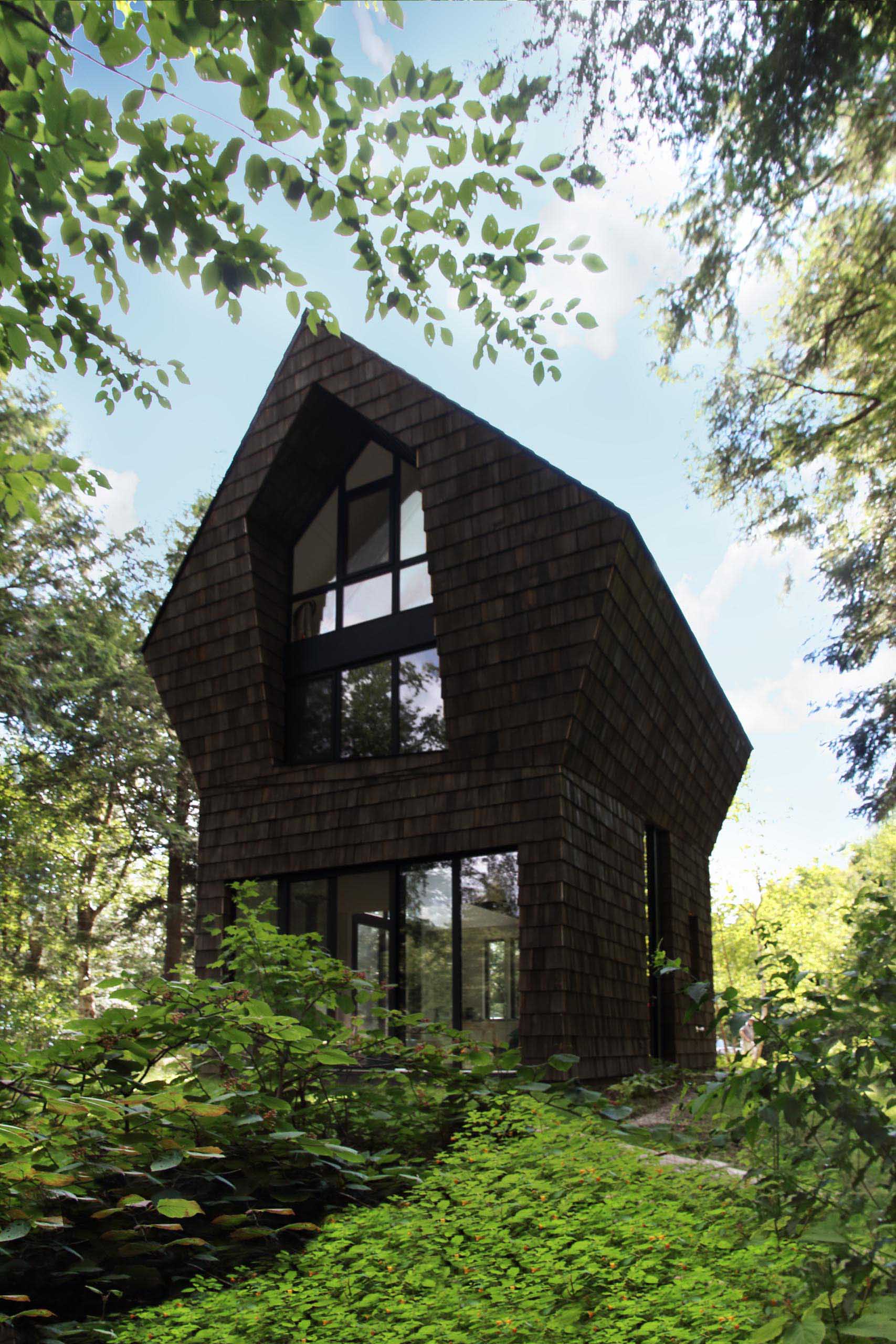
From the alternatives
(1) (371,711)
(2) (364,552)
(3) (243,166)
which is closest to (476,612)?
(1) (371,711)

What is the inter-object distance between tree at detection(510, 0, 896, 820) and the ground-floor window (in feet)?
30.0

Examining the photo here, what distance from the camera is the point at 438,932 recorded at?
9781mm

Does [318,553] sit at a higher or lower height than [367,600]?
higher

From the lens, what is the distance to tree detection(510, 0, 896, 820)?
11406mm

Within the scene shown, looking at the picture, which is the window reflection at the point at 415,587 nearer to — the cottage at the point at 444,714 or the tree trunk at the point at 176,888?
the cottage at the point at 444,714

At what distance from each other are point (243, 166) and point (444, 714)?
20.4 feet

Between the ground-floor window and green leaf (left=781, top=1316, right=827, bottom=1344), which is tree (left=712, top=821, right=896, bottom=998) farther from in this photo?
green leaf (left=781, top=1316, right=827, bottom=1344)

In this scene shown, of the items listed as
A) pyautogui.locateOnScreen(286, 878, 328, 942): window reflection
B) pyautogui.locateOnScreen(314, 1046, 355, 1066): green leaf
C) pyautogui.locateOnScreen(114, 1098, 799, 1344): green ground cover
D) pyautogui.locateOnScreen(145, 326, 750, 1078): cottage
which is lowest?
pyautogui.locateOnScreen(114, 1098, 799, 1344): green ground cover

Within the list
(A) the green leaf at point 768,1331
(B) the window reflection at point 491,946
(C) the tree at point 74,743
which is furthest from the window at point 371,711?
(C) the tree at point 74,743

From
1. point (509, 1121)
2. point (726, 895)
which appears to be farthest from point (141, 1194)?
point (726, 895)

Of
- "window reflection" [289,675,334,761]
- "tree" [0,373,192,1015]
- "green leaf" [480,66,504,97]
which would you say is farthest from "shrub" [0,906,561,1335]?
"tree" [0,373,192,1015]

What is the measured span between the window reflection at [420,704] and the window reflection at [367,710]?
0.20 m

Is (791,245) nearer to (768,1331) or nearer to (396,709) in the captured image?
(396,709)

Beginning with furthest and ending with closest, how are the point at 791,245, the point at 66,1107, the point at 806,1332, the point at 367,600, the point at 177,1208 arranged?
the point at 791,245, the point at 367,600, the point at 177,1208, the point at 66,1107, the point at 806,1332
